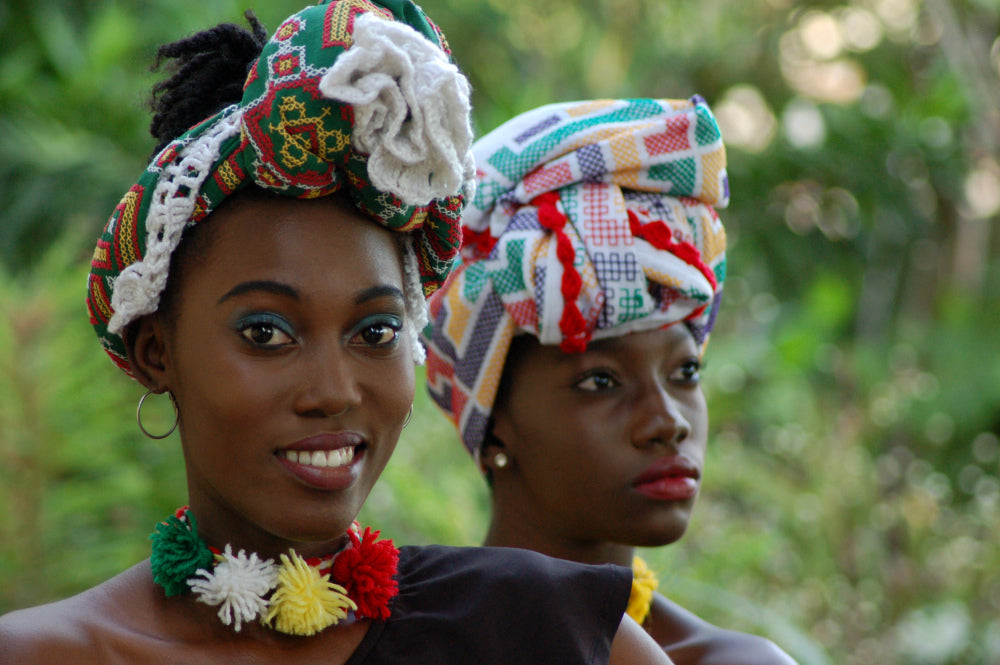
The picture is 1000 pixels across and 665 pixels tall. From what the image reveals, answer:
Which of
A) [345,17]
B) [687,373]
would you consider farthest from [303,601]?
[687,373]

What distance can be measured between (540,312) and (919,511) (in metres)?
5.11

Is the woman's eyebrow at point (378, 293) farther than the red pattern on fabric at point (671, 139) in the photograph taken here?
No

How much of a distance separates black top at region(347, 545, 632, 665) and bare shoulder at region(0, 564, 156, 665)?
419 mm

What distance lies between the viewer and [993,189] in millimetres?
8906

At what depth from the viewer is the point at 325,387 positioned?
188 centimetres

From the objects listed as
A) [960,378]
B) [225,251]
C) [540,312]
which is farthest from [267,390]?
[960,378]

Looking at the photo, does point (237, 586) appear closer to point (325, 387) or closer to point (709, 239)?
point (325, 387)

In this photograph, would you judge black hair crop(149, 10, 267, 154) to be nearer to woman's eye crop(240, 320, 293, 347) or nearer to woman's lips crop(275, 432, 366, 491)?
woman's eye crop(240, 320, 293, 347)

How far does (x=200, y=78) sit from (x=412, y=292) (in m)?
0.57

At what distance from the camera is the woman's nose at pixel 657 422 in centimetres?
273

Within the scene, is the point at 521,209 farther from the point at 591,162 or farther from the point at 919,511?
the point at 919,511


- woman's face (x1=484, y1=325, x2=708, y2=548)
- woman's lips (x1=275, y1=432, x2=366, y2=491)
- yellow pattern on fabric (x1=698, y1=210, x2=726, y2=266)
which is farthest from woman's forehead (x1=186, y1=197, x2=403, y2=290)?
yellow pattern on fabric (x1=698, y1=210, x2=726, y2=266)

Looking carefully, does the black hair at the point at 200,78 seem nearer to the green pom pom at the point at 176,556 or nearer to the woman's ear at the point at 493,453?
the green pom pom at the point at 176,556

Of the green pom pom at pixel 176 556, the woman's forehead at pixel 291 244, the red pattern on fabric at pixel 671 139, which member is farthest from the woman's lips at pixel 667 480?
the green pom pom at pixel 176 556
